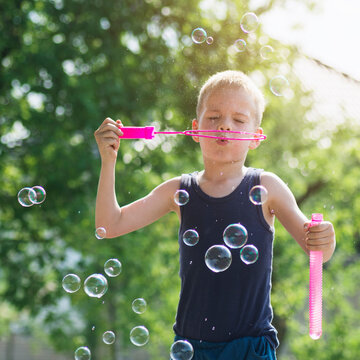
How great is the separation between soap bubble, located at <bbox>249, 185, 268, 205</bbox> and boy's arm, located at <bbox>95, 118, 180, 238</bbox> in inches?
11.5

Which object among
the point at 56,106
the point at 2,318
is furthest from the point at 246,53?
the point at 2,318

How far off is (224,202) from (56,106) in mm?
5220

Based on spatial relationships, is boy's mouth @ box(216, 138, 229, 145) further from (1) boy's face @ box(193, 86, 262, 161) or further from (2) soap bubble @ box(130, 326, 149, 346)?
(2) soap bubble @ box(130, 326, 149, 346)

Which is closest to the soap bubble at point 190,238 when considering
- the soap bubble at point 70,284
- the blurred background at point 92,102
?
the soap bubble at point 70,284

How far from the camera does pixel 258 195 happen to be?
1975mm

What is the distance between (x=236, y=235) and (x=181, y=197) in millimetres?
244

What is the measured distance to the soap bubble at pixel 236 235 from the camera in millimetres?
1952

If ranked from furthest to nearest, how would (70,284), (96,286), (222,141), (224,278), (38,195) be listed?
(38,195) → (70,284) → (96,286) → (222,141) → (224,278)

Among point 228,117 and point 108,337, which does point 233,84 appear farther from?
point 108,337

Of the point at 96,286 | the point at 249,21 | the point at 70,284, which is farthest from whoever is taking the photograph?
the point at 249,21

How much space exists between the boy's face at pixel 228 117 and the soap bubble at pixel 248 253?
1.04 feet

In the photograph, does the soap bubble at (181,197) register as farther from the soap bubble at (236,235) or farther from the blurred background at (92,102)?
the blurred background at (92,102)

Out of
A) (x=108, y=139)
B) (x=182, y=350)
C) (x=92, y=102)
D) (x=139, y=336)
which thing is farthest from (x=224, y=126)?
(x=92, y=102)

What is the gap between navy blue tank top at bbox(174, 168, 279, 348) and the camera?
72.4 inches
